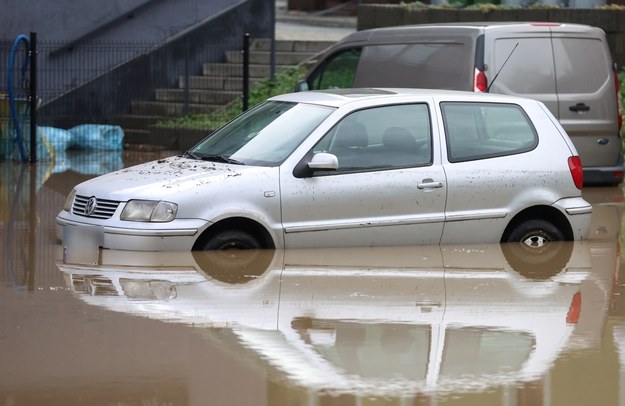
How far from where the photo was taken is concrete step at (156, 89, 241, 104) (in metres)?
22.1

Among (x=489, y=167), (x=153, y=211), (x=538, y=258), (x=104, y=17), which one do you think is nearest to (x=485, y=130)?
(x=489, y=167)

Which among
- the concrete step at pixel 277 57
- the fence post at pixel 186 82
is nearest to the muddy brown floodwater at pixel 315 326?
the fence post at pixel 186 82

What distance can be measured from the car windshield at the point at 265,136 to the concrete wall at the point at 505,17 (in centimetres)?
992

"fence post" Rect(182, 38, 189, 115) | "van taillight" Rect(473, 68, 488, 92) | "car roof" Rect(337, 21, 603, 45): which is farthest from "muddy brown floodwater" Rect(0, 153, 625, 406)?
"fence post" Rect(182, 38, 189, 115)

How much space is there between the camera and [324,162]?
33.7ft

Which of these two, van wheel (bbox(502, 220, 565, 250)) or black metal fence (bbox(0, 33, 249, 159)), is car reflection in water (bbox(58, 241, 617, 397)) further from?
black metal fence (bbox(0, 33, 249, 159))

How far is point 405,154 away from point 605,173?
19.0 feet

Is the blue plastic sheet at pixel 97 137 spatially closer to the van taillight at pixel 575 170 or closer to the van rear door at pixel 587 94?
the van rear door at pixel 587 94

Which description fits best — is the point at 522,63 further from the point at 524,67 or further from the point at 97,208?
the point at 97,208

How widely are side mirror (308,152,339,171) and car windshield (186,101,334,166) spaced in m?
0.26

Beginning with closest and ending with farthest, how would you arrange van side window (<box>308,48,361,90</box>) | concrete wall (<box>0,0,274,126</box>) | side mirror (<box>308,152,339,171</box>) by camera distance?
side mirror (<box>308,152,339,171</box>), van side window (<box>308,48,361,90</box>), concrete wall (<box>0,0,274,126</box>)

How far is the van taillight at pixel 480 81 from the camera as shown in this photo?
14234 mm

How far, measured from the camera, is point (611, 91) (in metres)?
15.7

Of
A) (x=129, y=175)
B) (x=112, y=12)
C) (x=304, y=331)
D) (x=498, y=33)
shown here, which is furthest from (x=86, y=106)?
(x=304, y=331)
